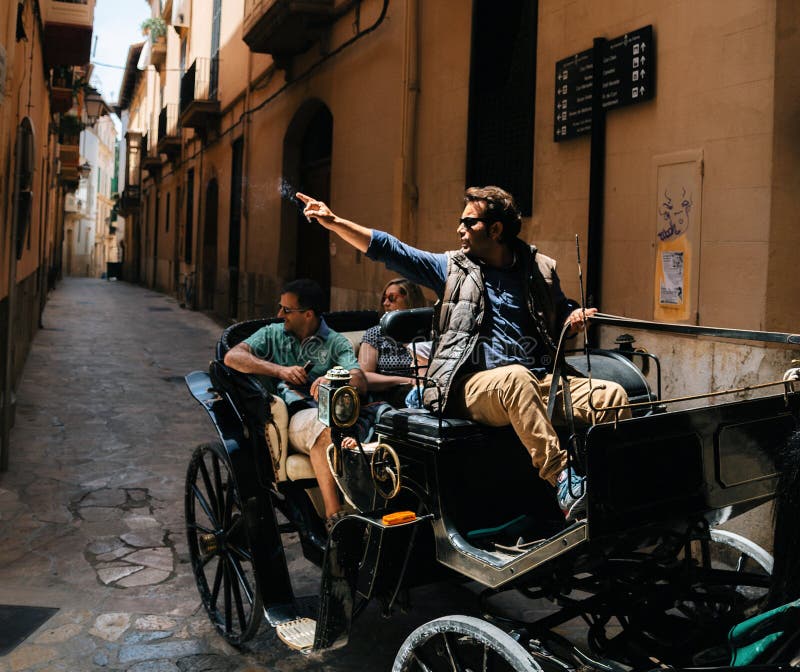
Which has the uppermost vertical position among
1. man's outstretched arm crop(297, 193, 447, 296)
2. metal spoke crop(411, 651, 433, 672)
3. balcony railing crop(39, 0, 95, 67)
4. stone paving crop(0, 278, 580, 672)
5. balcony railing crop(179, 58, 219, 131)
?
balcony railing crop(179, 58, 219, 131)

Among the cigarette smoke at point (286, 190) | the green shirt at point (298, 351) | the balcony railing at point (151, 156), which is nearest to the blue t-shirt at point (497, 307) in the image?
the green shirt at point (298, 351)

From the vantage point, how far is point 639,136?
562cm

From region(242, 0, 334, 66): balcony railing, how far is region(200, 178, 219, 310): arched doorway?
7462 millimetres

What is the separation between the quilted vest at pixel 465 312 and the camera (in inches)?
Answer: 122

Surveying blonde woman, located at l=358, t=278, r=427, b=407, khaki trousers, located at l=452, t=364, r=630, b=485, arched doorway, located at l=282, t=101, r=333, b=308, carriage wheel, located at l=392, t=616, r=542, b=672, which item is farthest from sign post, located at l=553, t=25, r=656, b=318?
arched doorway, located at l=282, t=101, r=333, b=308

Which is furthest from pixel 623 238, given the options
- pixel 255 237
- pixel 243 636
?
pixel 255 237

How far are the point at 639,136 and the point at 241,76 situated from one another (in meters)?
12.3

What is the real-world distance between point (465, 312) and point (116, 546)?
2.96 meters

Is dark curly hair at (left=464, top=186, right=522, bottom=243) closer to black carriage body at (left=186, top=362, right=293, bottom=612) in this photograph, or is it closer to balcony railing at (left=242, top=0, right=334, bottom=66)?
black carriage body at (left=186, top=362, right=293, bottom=612)

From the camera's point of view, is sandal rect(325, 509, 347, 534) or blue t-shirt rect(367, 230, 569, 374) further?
sandal rect(325, 509, 347, 534)

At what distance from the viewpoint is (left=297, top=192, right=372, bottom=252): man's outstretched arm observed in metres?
3.32

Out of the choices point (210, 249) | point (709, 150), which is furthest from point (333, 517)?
point (210, 249)

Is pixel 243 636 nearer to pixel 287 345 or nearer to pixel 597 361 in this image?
pixel 287 345

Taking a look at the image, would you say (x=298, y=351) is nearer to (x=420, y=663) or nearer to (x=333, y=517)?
(x=333, y=517)
